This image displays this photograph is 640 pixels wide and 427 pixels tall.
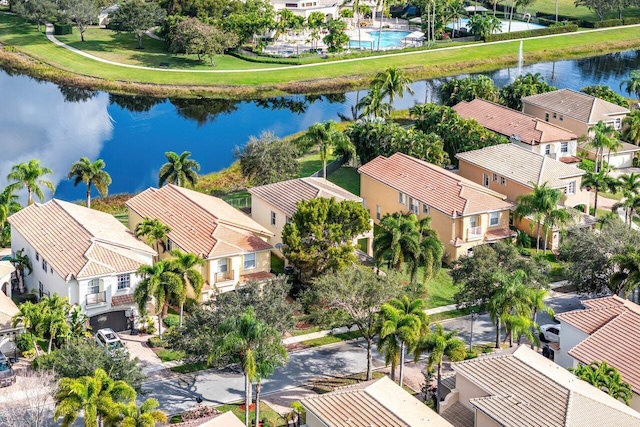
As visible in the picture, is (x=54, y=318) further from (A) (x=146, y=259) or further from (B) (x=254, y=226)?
(B) (x=254, y=226)

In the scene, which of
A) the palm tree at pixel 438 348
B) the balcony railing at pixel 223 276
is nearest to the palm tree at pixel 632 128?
the balcony railing at pixel 223 276

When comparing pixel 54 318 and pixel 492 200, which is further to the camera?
pixel 492 200

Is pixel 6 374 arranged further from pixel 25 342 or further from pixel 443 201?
pixel 443 201

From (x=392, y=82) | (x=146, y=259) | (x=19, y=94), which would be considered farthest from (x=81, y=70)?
(x=146, y=259)

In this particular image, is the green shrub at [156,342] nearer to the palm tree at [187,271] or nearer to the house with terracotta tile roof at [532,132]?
the palm tree at [187,271]

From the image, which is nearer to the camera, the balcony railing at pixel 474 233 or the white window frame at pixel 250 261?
the white window frame at pixel 250 261
